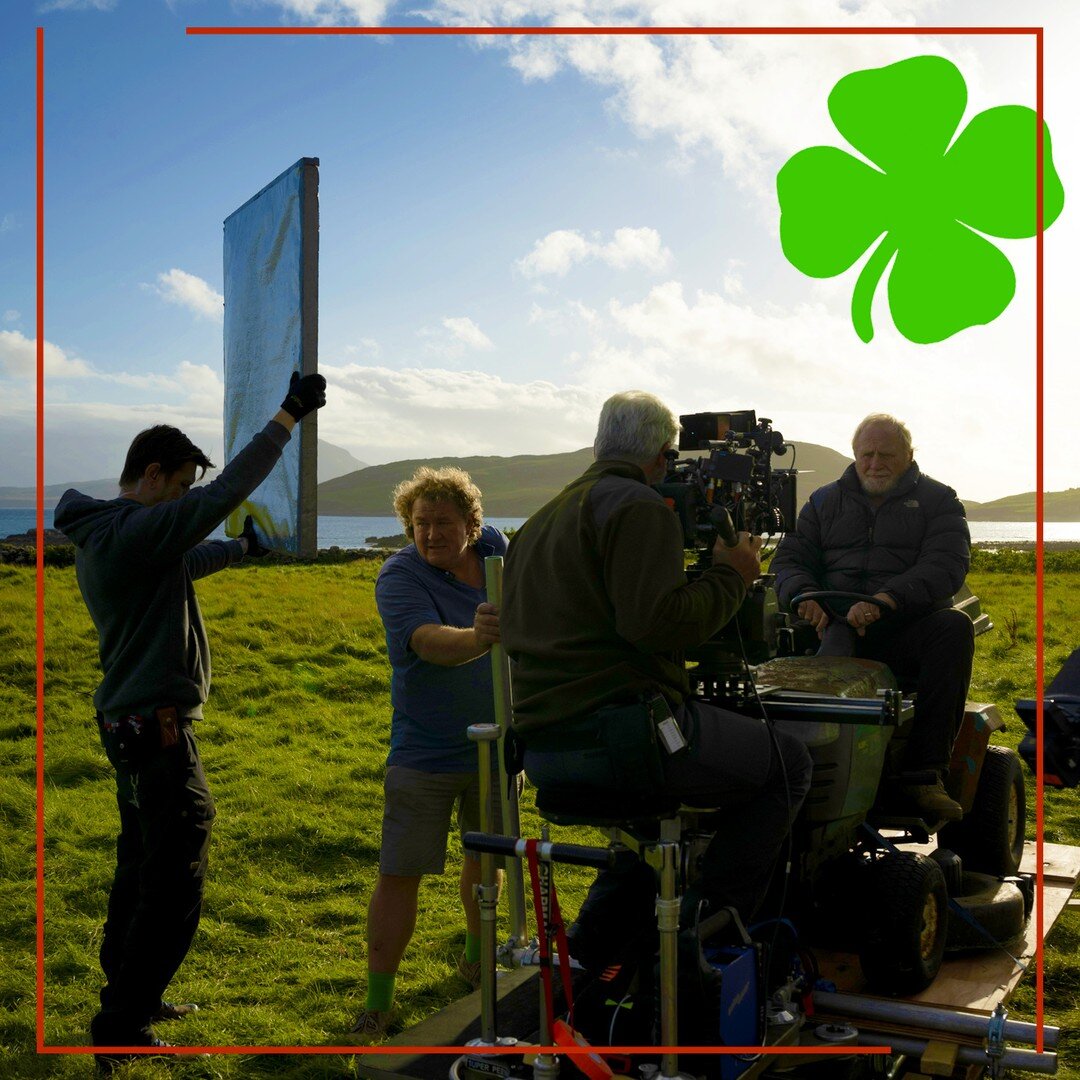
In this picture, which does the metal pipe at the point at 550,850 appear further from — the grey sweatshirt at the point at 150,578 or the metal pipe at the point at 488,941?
the grey sweatshirt at the point at 150,578

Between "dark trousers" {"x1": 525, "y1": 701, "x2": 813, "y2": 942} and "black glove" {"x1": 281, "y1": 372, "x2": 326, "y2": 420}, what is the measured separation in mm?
1157

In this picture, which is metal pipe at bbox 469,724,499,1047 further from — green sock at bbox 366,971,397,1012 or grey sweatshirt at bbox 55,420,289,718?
grey sweatshirt at bbox 55,420,289,718

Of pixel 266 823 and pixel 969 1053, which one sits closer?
pixel 969 1053

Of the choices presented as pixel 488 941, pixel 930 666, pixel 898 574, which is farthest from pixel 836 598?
pixel 488 941

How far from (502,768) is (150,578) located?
1.12 meters

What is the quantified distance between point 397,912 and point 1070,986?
7.76 feet

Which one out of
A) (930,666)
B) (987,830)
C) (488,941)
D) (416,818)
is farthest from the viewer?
(987,830)

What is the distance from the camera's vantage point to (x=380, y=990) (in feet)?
12.1

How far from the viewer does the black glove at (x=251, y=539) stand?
12.2ft

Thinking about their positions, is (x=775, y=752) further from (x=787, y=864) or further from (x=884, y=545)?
(x=884, y=545)

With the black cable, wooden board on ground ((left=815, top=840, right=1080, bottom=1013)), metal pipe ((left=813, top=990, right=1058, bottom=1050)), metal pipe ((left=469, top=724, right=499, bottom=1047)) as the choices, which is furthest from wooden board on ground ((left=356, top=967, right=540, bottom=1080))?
wooden board on ground ((left=815, top=840, right=1080, bottom=1013))

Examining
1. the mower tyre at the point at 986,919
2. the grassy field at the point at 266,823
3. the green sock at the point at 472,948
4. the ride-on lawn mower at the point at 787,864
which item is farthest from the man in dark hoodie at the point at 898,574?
the green sock at the point at 472,948

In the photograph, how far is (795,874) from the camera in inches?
140

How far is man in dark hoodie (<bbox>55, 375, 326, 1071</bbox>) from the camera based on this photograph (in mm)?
3393
